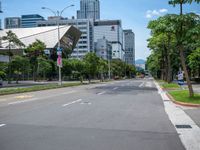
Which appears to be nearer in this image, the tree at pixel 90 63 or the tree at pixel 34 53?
the tree at pixel 90 63

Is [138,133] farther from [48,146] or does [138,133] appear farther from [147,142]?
[48,146]

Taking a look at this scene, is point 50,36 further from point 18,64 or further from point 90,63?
point 18,64

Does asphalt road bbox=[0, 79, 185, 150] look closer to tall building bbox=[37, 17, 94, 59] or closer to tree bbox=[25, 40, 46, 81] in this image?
tree bbox=[25, 40, 46, 81]

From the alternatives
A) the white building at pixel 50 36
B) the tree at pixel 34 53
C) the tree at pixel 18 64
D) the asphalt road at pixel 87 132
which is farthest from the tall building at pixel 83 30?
the asphalt road at pixel 87 132

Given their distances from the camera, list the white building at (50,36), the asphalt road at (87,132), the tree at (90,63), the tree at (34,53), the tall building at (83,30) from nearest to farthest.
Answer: the asphalt road at (87,132) < the tree at (90,63) < the tree at (34,53) < the white building at (50,36) < the tall building at (83,30)

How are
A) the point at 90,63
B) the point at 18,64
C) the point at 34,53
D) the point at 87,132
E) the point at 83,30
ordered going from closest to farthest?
the point at 87,132 < the point at 18,64 < the point at 90,63 < the point at 34,53 < the point at 83,30

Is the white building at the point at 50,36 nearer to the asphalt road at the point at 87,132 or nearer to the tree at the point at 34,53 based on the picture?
the tree at the point at 34,53

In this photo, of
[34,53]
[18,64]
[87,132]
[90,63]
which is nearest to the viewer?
[87,132]

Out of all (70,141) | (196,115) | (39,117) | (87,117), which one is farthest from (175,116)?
(70,141)

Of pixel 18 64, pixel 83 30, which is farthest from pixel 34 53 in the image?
pixel 83 30

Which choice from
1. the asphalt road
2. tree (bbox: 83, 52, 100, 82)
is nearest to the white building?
tree (bbox: 83, 52, 100, 82)

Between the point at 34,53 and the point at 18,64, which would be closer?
the point at 18,64

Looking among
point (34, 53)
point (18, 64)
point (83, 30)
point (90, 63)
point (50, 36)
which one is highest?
point (83, 30)

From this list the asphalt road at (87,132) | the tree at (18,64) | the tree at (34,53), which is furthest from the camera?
the tree at (34,53)
